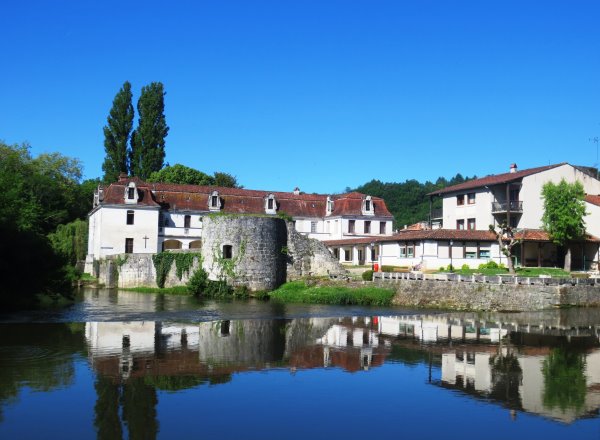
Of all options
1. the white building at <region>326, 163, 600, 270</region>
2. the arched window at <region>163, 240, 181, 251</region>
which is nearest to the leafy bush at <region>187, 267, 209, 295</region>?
the white building at <region>326, 163, 600, 270</region>

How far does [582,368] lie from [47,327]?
18.7 meters

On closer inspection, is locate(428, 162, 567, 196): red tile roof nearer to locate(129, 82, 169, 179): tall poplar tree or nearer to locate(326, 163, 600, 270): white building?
locate(326, 163, 600, 270): white building

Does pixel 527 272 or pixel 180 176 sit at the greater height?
pixel 180 176

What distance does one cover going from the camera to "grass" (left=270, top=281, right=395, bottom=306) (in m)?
35.8

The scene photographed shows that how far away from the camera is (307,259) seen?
43.4 meters

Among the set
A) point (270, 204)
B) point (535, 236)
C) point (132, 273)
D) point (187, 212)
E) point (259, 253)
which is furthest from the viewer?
point (270, 204)

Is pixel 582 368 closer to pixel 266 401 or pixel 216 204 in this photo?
pixel 266 401

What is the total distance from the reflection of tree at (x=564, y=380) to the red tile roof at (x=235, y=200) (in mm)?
42611

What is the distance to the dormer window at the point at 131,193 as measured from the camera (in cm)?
5516

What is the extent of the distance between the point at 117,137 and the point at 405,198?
201 feet

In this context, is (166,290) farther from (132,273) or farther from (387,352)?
(387,352)

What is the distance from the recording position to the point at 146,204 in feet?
183

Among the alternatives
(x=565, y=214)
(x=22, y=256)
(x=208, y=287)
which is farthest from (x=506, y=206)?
(x=22, y=256)

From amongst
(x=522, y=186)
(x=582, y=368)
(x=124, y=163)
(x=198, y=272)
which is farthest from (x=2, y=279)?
(x=124, y=163)
